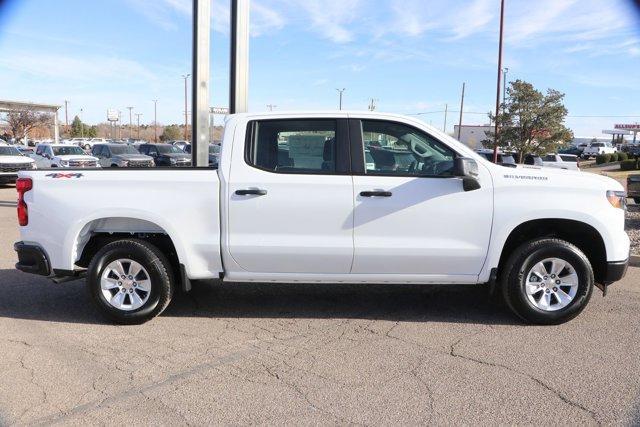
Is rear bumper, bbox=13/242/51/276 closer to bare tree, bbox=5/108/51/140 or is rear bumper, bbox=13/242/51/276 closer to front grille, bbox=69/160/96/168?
front grille, bbox=69/160/96/168

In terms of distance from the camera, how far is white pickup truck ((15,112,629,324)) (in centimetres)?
487

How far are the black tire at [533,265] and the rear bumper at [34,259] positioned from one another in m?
4.15

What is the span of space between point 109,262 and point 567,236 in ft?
14.0

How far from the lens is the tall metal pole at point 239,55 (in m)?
10.1

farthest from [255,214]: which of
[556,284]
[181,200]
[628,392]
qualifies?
[628,392]

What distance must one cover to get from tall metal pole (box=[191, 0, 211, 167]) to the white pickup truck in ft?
18.0

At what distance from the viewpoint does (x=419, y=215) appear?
4.86 m

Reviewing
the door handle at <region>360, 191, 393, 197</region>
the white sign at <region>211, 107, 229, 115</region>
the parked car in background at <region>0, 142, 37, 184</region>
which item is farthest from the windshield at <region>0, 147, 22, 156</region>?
the door handle at <region>360, 191, 393, 197</region>

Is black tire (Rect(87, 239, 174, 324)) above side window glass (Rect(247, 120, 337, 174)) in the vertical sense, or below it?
below

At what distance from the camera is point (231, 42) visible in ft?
33.8

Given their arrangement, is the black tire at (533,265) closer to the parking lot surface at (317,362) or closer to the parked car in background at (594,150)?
the parking lot surface at (317,362)

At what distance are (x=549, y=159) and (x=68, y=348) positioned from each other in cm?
2914

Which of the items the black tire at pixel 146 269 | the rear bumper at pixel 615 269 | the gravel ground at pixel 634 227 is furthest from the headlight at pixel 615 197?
the black tire at pixel 146 269

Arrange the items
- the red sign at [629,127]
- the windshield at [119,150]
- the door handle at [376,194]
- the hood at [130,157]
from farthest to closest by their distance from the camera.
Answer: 1. the red sign at [629,127]
2. the windshield at [119,150]
3. the hood at [130,157]
4. the door handle at [376,194]
